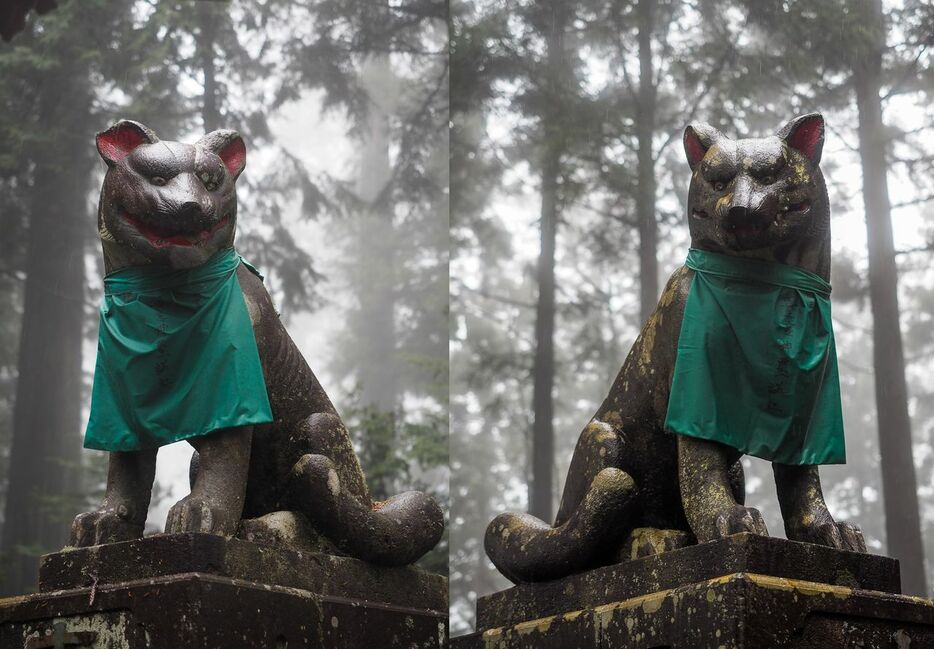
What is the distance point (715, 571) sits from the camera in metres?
4.49

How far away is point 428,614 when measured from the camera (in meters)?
5.64

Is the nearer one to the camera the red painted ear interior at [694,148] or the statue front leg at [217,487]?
the statue front leg at [217,487]

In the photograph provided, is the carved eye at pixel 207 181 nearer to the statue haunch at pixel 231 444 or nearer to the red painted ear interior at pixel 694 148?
the statue haunch at pixel 231 444

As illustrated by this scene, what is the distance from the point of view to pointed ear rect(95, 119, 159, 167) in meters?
5.10

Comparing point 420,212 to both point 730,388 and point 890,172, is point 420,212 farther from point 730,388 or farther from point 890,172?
point 730,388

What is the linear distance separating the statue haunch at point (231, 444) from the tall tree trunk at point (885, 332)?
3.74 meters

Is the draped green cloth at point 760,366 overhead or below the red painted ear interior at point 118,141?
below

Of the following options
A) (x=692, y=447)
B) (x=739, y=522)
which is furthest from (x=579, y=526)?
(x=739, y=522)

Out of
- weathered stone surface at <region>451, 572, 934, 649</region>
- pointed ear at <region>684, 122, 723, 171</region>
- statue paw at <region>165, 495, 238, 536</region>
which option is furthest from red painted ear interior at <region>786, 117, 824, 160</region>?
statue paw at <region>165, 495, 238, 536</region>

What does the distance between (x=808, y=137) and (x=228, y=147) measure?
7.00ft

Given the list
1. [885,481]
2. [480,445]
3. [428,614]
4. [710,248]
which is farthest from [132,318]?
[480,445]

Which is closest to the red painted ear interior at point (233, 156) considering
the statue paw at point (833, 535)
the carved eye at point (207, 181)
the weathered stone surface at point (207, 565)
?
the carved eye at point (207, 181)

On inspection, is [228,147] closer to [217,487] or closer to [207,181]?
[207,181]

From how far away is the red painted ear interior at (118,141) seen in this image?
5098 millimetres
